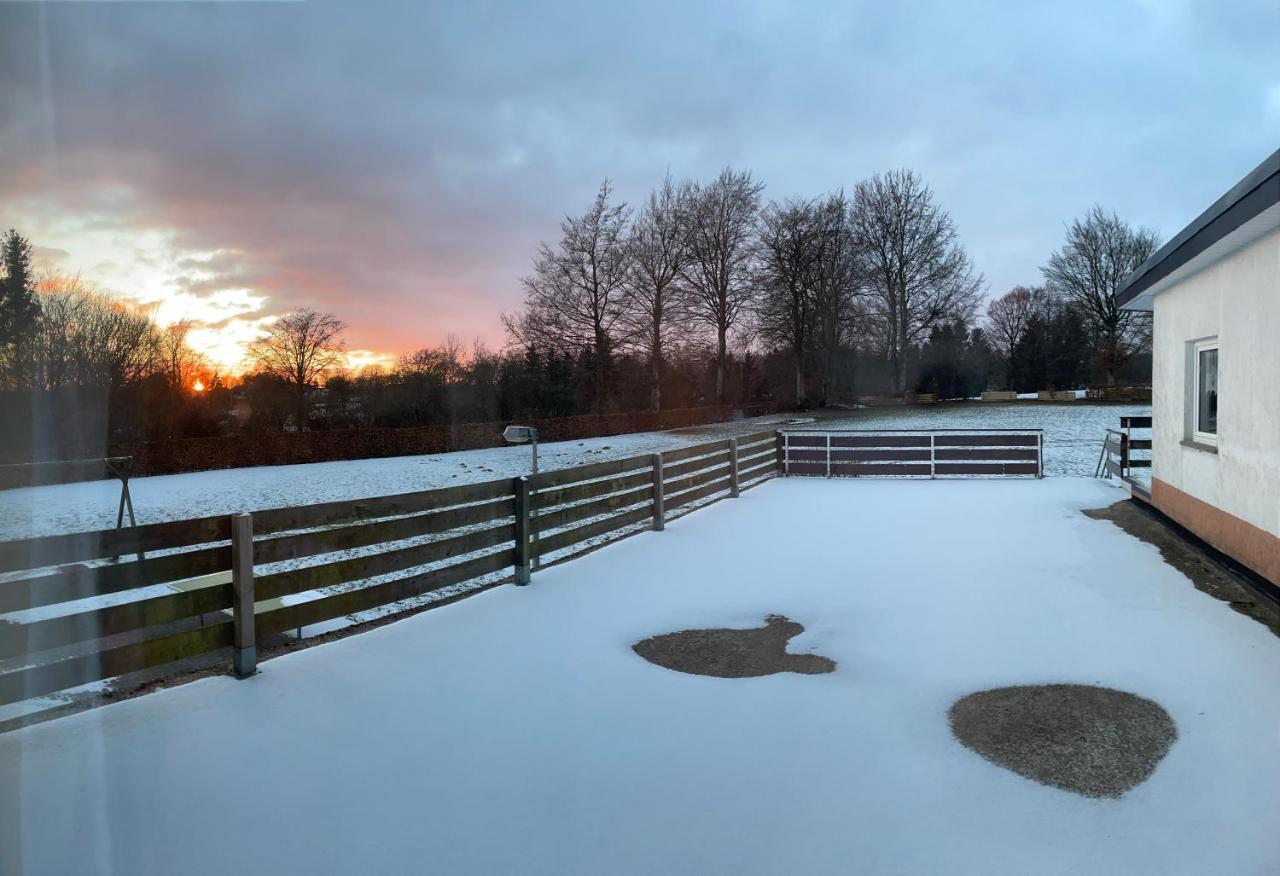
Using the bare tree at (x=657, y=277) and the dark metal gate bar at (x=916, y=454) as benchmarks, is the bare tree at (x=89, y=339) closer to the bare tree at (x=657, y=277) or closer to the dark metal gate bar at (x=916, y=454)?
the dark metal gate bar at (x=916, y=454)

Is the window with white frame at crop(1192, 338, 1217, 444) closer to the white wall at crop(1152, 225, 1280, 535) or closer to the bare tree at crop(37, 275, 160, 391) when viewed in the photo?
the white wall at crop(1152, 225, 1280, 535)

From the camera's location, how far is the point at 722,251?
34.4m

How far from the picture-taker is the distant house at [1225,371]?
17.9 ft

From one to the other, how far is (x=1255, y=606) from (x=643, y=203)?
31139 mm

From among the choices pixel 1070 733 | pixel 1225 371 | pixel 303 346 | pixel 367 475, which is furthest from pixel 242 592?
pixel 303 346

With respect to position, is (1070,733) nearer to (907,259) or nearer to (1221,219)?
(1221,219)

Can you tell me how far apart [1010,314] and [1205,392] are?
56.1m

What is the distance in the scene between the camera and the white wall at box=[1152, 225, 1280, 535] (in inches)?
218

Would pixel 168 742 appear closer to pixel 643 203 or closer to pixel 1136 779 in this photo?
pixel 1136 779

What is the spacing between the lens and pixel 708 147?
1168 inches

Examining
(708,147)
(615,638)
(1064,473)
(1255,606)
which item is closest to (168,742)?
(615,638)

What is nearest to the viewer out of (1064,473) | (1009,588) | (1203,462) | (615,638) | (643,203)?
Result: (615,638)

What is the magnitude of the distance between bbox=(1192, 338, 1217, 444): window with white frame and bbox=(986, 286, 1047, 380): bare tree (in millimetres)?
51085

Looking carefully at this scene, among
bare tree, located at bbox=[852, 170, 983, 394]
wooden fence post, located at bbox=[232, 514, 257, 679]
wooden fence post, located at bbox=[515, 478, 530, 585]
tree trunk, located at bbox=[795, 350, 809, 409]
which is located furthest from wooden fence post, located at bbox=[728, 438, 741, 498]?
bare tree, located at bbox=[852, 170, 983, 394]
